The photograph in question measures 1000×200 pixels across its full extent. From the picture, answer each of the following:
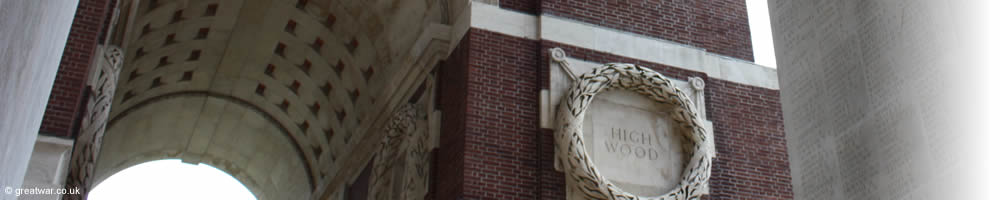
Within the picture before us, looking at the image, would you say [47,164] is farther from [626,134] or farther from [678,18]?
[678,18]

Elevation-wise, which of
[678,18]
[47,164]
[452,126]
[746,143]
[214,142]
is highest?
[214,142]

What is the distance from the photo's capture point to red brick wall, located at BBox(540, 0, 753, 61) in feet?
48.8

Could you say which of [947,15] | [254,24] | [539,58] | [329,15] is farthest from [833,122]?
[254,24]

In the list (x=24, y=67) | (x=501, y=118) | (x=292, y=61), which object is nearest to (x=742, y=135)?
(x=501, y=118)

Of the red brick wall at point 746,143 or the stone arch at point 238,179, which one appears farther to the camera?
the stone arch at point 238,179

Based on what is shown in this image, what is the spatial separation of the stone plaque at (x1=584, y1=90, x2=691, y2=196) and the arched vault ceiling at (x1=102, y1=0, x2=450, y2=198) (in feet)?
9.55

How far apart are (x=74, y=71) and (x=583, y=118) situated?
680cm

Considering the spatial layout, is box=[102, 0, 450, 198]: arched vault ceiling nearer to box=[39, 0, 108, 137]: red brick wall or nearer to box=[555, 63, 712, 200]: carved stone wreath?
box=[555, 63, 712, 200]: carved stone wreath

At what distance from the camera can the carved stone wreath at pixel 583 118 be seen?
42.0 ft

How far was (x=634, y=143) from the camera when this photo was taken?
45.2ft

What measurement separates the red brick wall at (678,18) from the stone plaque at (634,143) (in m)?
1.47

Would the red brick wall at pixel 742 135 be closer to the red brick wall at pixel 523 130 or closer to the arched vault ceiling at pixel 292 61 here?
the red brick wall at pixel 523 130

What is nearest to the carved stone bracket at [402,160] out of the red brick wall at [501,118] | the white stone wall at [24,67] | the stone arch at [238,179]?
the red brick wall at [501,118]

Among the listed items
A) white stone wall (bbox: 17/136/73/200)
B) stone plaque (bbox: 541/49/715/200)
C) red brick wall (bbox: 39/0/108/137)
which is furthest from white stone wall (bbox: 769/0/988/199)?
red brick wall (bbox: 39/0/108/137)
